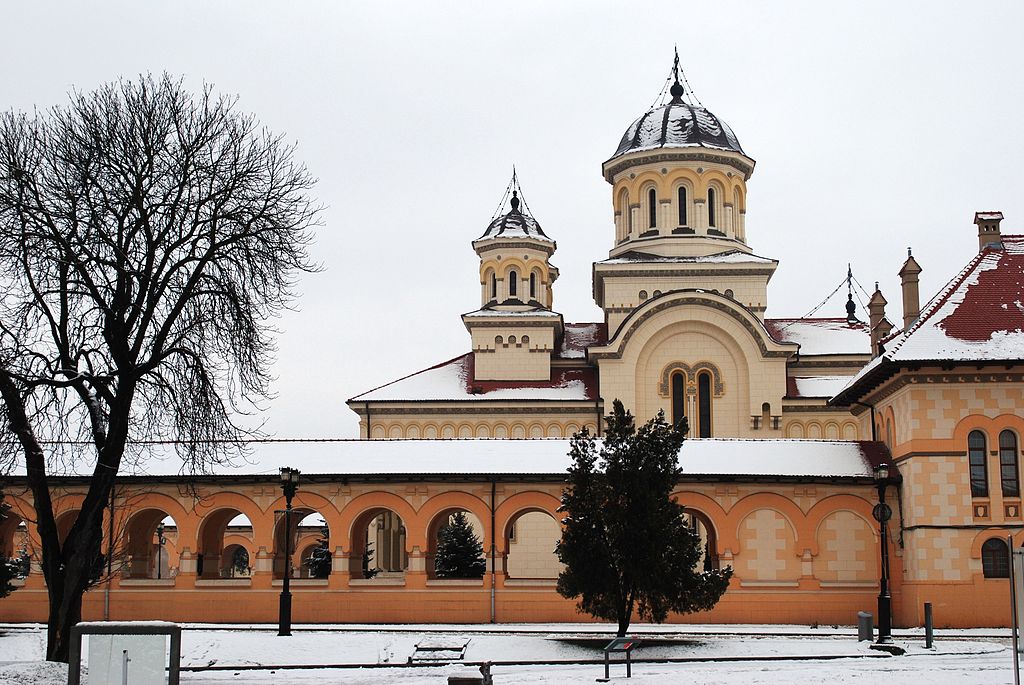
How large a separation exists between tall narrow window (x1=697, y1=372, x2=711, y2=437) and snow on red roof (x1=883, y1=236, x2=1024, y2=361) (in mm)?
13697

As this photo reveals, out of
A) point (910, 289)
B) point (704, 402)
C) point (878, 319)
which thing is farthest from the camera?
point (704, 402)

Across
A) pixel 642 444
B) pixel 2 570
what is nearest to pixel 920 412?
pixel 642 444

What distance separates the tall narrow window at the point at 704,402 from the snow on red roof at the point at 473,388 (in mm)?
3889

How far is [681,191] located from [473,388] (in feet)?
37.2

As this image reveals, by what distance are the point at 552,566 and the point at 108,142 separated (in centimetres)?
2421

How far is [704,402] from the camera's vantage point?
45.0m

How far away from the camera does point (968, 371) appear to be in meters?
28.1

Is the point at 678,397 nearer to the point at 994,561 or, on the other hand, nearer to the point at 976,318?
the point at 976,318

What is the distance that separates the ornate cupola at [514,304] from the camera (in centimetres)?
4800

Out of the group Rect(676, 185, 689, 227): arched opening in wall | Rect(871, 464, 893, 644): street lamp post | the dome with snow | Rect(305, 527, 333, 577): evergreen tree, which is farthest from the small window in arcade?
the dome with snow

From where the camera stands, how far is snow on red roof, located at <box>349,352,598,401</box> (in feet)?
151

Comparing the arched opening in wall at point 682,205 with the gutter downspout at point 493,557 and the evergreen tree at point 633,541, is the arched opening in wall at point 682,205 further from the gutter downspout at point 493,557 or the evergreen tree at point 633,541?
the evergreen tree at point 633,541

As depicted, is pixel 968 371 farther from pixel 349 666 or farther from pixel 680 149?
pixel 680 149

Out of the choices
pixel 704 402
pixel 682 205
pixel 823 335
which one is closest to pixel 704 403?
pixel 704 402
